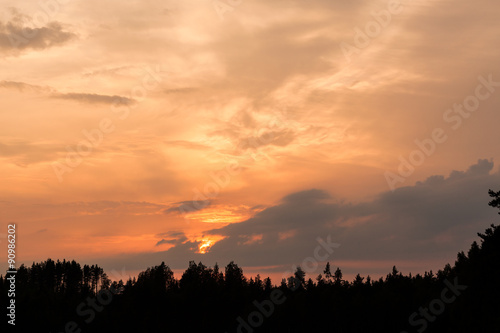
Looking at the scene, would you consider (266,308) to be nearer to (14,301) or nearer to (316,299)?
(316,299)

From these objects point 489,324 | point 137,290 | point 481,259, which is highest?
point 137,290

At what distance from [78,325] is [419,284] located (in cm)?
9254

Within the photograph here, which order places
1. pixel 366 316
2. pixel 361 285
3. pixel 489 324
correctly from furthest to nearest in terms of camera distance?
pixel 361 285, pixel 366 316, pixel 489 324

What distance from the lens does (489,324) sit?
191 feet

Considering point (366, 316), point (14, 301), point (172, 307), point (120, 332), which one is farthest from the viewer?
point (172, 307)

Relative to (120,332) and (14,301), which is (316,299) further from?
(14,301)

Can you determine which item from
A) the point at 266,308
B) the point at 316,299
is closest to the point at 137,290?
the point at 266,308

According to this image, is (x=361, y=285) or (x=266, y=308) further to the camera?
(x=361, y=285)

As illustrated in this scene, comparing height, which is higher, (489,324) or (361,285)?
(361,285)

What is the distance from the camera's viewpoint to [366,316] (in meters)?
148

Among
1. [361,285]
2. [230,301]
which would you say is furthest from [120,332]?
[361,285]

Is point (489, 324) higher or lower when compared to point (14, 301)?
lower

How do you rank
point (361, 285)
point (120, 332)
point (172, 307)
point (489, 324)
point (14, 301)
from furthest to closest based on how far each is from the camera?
1. point (361, 285)
2. point (172, 307)
3. point (120, 332)
4. point (14, 301)
5. point (489, 324)

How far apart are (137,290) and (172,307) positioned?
39.8ft
